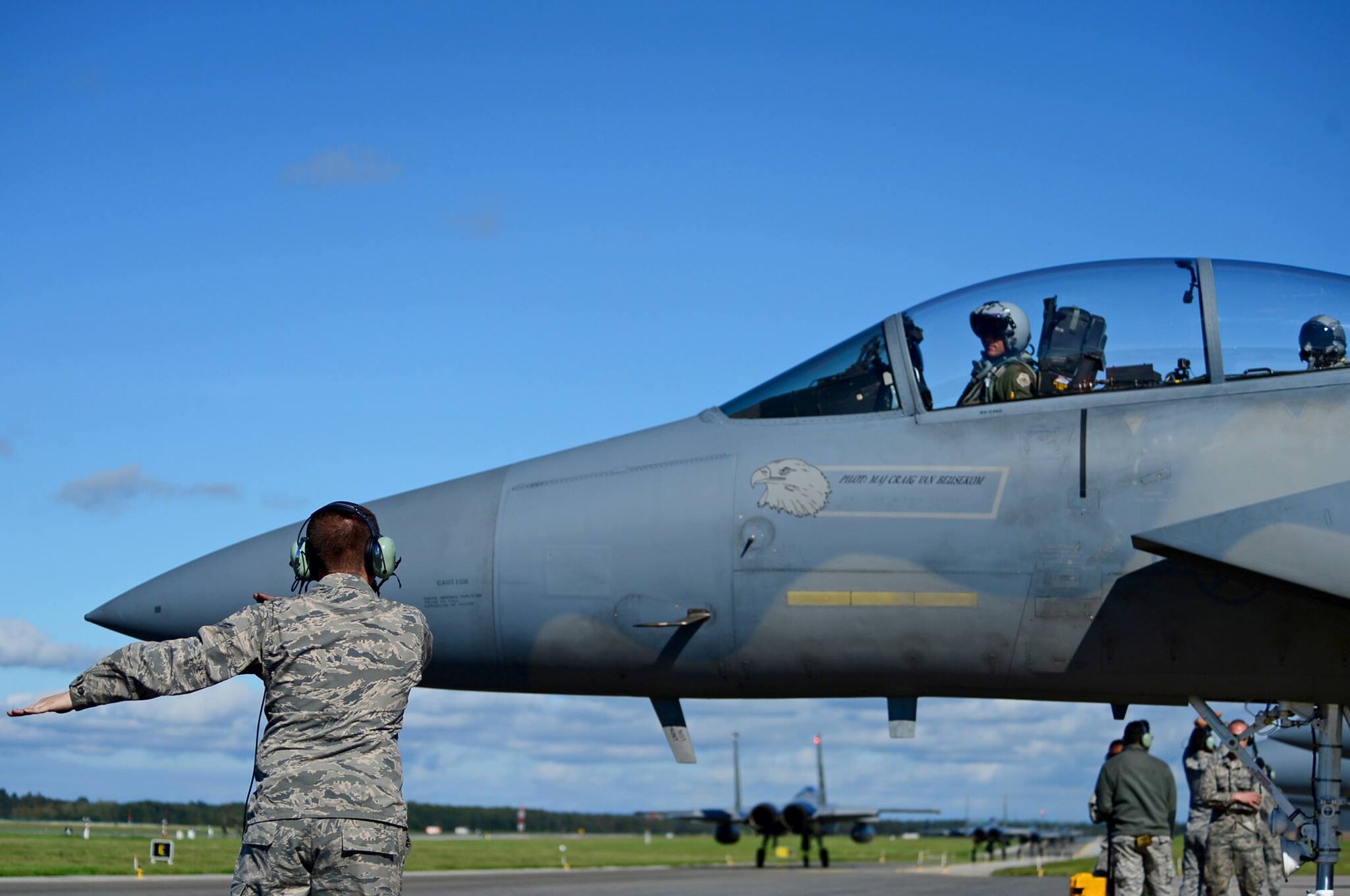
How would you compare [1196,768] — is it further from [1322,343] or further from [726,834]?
[726,834]

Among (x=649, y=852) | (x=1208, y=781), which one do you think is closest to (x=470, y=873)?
(x=1208, y=781)

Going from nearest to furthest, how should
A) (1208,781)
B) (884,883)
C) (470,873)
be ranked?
1. (1208,781)
2. (884,883)
3. (470,873)

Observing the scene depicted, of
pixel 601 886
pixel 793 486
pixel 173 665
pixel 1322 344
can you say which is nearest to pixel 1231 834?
pixel 1322 344

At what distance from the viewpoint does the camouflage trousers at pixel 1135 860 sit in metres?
10.4

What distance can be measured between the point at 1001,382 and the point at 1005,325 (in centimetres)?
33

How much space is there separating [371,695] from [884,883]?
24.1 m

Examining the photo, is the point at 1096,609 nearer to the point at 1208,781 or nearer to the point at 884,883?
the point at 1208,781

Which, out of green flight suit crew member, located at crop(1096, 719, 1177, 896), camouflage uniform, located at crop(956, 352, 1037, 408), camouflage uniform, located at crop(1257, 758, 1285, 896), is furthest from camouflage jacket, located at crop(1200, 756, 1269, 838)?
camouflage uniform, located at crop(956, 352, 1037, 408)

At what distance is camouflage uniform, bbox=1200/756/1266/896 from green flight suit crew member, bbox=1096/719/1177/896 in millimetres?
1239

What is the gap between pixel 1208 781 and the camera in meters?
11.7

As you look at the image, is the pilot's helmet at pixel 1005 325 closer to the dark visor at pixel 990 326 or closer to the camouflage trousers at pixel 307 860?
the dark visor at pixel 990 326

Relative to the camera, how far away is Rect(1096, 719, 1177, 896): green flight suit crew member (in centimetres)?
1042

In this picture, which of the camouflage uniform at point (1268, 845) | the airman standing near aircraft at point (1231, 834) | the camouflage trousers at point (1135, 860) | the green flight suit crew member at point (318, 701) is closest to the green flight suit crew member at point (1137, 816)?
the camouflage trousers at point (1135, 860)

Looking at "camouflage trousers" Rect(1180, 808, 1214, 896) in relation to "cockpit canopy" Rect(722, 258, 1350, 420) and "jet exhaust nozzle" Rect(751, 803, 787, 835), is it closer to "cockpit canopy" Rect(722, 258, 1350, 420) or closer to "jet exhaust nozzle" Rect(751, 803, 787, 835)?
"cockpit canopy" Rect(722, 258, 1350, 420)
